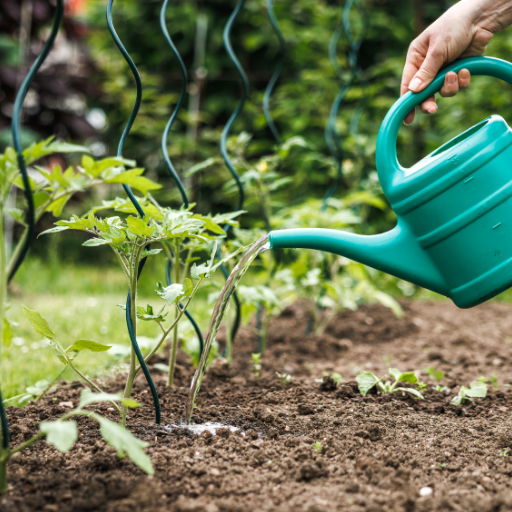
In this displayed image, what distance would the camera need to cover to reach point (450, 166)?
1.07 meters

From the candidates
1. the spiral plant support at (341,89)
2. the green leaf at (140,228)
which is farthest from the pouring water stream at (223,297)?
the spiral plant support at (341,89)

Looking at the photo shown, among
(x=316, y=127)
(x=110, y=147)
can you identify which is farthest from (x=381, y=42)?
(x=110, y=147)

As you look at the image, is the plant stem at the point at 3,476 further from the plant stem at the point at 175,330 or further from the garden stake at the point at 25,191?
the plant stem at the point at 175,330

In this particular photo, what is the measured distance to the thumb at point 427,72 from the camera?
1.19 meters

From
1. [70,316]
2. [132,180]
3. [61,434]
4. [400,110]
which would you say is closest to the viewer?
[61,434]

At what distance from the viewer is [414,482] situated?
36.9 inches

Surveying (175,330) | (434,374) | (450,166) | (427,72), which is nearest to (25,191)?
(175,330)

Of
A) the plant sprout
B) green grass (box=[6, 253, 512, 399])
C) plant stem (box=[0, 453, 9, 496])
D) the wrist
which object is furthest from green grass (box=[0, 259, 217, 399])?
the wrist

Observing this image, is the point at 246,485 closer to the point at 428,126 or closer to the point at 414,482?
the point at 414,482

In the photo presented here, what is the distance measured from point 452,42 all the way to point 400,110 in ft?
0.73

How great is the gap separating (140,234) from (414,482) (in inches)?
27.9

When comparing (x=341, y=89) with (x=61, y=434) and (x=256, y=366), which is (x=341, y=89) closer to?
(x=256, y=366)

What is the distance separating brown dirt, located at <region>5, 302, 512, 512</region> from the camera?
0.85 m

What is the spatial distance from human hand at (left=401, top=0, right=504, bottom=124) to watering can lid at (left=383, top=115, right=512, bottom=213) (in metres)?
0.18
